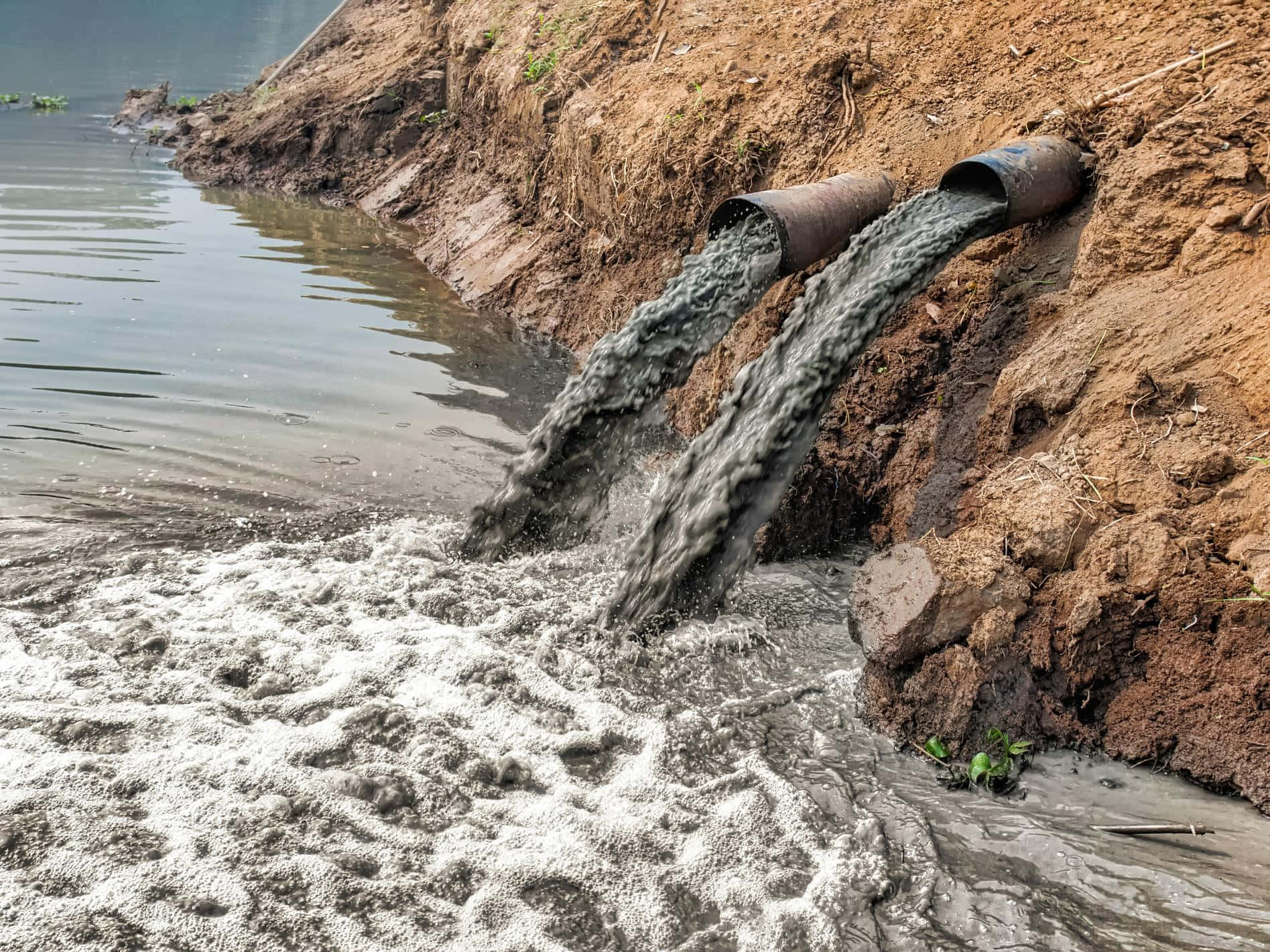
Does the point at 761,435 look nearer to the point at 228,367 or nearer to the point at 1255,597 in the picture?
the point at 1255,597

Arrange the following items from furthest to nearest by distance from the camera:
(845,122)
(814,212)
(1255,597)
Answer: (845,122) → (814,212) → (1255,597)

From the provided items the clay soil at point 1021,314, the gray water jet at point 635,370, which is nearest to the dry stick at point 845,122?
the clay soil at point 1021,314

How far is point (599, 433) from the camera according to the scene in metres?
4.82

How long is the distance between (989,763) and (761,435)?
5.11ft

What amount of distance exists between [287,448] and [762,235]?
9.12 ft

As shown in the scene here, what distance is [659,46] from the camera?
768cm

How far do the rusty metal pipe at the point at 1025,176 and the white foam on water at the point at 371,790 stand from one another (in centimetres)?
218

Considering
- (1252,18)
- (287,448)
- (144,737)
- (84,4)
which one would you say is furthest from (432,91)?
(84,4)

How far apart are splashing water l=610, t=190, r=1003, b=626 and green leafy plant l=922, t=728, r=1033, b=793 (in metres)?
1.12

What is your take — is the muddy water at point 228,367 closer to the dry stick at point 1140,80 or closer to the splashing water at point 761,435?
the splashing water at point 761,435

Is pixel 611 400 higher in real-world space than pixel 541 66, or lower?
lower

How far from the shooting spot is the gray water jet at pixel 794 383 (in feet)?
13.2

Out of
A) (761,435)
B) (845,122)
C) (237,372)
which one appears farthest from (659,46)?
(761,435)

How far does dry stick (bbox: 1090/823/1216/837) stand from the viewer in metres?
2.92
